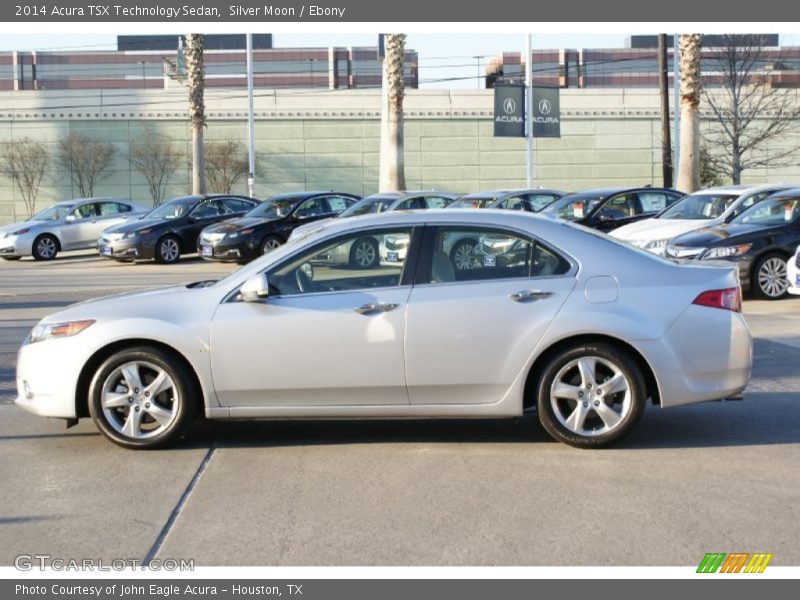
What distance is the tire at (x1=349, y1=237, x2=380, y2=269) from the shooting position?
7.57m

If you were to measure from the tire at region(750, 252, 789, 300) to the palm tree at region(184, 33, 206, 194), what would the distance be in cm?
2364

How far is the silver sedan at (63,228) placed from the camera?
92.7 ft

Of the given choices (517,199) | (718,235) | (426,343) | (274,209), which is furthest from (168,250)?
(426,343)

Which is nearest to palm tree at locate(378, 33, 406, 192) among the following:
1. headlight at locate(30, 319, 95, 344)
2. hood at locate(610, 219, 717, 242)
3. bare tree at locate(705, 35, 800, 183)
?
hood at locate(610, 219, 717, 242)

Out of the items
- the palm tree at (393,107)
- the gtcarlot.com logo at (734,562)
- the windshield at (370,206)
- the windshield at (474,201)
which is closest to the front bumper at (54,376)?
the gtcarlot.com logo at (734,562)

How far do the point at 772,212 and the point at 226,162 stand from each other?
111 ft

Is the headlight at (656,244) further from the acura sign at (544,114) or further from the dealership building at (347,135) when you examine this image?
the dealership building at (347,135)

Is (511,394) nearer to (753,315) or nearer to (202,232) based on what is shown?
(753,315)

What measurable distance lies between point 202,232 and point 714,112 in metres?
28.4

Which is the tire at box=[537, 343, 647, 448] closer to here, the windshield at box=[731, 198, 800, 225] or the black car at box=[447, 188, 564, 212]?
the windshield at box=[731, 198, 800, 225]

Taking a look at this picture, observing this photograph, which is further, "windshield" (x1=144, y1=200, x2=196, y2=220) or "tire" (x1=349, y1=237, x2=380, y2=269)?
"windshield" (x1=144, y1=200, x2=196, y2=220)

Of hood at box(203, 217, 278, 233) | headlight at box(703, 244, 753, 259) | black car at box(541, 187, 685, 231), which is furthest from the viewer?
hood at box(203, 217, 278, 233)

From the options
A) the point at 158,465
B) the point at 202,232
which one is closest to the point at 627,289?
the point at 158,465

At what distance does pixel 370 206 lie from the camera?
25656mm
